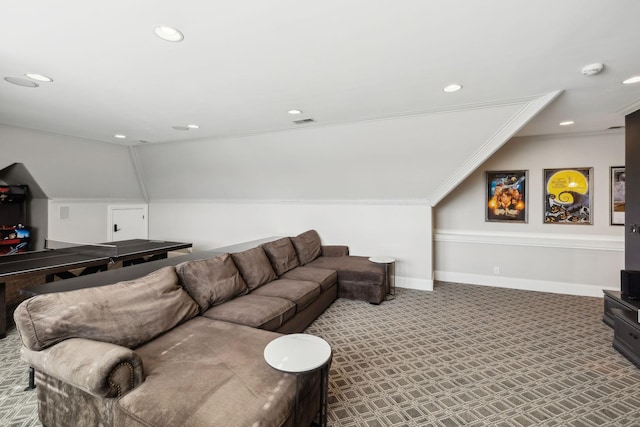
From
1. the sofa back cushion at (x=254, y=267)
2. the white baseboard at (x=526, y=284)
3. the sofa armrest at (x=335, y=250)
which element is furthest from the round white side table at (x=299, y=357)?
the white baseboard at (x=526, y=284)

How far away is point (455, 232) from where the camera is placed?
5234mm

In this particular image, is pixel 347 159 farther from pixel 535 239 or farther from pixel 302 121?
pixel 535 239

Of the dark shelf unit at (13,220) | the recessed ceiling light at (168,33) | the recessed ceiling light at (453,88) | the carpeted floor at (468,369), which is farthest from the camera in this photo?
the dark shelf unit at (13,220)

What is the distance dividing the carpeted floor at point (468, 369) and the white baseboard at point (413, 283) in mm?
791

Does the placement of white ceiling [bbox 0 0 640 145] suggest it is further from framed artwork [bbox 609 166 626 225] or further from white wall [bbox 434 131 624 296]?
framed artwork [bbox 609 166 626 225]

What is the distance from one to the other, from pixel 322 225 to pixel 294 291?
95.6 inches

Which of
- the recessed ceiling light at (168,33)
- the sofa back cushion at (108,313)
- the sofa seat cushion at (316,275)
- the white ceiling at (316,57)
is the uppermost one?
the white ceiling at (316,57)

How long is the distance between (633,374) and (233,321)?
3.55 metres

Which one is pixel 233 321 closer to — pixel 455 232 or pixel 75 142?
pixel 455 232

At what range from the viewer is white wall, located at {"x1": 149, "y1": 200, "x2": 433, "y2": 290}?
4.92m

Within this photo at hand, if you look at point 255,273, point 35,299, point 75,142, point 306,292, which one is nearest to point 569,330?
point 306,292

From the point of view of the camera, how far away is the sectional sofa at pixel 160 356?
144 cm

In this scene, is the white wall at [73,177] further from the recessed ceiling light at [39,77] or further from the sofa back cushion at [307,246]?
the sofa back cushion at [307,246]

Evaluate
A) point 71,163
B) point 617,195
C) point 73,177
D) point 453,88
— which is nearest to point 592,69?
point 453,88
